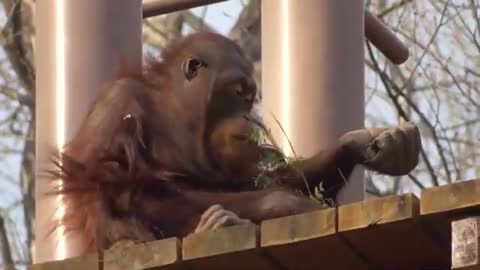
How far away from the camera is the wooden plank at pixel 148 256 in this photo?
4.65m

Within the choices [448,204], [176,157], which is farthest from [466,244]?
[176,157]

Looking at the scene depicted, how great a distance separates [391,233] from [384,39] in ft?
13.8

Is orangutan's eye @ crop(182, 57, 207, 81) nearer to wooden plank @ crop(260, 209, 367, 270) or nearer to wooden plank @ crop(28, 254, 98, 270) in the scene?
wooden plank @ crop(28, 254, 98, 270)

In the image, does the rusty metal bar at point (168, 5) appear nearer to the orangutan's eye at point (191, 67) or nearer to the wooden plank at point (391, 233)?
the orangutan's eye at point (191, 67)

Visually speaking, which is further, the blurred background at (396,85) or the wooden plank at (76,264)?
the blurred background at (396,85)

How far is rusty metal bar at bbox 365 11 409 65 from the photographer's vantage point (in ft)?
27.8

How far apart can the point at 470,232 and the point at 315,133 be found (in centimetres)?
306

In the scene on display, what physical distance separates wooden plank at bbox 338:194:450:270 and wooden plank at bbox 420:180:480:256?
33 millimetres

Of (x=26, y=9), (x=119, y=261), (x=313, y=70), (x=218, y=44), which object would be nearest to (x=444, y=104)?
(x=26, y=9)

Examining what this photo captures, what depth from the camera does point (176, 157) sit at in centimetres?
600

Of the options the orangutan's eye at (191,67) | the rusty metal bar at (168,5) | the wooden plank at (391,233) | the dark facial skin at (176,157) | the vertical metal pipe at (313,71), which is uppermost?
→ the rusty metal bar at (168,5)

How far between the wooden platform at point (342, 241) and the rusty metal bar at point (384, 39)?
392cm

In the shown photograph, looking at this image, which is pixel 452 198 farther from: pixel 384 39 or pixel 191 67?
pixel 384 39

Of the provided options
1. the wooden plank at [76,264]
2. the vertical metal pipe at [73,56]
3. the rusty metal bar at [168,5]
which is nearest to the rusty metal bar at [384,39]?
the rusty metal bar at [168,5]
